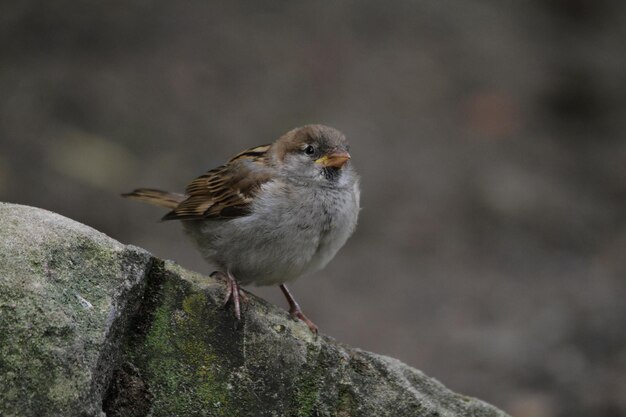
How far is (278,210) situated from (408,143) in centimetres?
528

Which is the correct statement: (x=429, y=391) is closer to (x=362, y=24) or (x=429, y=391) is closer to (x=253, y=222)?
(x=253, y=222)

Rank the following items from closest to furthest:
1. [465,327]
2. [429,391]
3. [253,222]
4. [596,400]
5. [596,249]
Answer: [429,391], [253,222], [596,400], [465,327], [596,249]

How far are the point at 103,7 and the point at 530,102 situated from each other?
15.4 ft

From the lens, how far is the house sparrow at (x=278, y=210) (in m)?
4.33

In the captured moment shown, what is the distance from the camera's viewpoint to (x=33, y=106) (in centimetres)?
880

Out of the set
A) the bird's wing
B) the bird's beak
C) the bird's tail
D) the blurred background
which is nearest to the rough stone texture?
the bird's wing

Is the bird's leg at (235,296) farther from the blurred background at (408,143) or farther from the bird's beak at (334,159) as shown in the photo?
the blurred background at (408,143)

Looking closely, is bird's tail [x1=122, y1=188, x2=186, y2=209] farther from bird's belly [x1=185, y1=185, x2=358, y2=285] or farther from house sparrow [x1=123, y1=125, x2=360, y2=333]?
bird's belly [x1=185, y1=185, x2=358, y2=285]

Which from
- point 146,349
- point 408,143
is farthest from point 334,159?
point 408,143

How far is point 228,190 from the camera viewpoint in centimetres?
461

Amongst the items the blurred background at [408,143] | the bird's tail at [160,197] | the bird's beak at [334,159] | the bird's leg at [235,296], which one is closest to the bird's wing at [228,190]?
the bird's tail at [160,197]

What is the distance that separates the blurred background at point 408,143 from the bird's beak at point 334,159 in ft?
9.31

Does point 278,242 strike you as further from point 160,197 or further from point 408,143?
point 408,143

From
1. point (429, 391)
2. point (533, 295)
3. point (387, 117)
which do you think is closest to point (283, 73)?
A: point (387, 117)
